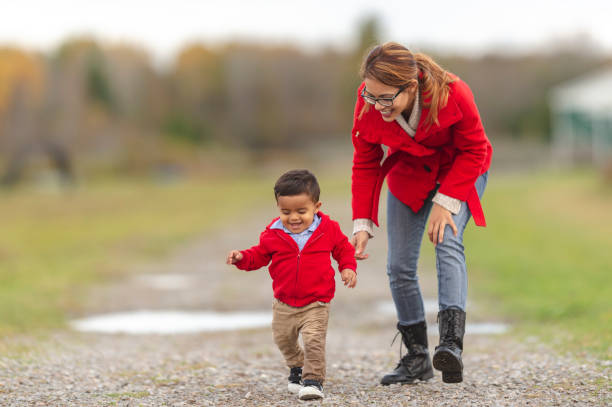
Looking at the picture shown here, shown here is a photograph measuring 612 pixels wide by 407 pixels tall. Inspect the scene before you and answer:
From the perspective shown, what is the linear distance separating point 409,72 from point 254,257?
3.97 feet

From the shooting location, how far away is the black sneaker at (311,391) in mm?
3857

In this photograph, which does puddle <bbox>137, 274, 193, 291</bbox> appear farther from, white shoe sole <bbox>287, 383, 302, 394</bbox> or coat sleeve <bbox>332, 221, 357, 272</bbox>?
coat sleeve <bbox>332, 221, 357, 272</bbox>

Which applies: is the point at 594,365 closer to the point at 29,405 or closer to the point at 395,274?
the point at 395,274

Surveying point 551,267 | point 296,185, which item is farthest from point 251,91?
point 296,185

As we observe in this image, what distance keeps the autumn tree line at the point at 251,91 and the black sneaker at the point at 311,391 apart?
5021cm

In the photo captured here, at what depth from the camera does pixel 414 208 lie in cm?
425

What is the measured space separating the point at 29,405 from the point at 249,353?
2.02 m

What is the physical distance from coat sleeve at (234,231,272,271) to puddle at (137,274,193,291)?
5.61 m

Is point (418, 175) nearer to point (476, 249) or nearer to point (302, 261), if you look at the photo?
point (302, 261)

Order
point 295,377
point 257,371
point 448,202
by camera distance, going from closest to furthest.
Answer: point 448,202 < point 295,377 < point 257,371

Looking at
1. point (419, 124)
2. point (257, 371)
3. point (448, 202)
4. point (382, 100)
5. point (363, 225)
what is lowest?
point (257, 371)

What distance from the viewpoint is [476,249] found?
13633 mm

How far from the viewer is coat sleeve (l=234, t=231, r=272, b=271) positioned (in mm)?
3959

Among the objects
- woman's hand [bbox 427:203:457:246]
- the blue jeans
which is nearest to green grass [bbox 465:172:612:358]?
the blue jeans
